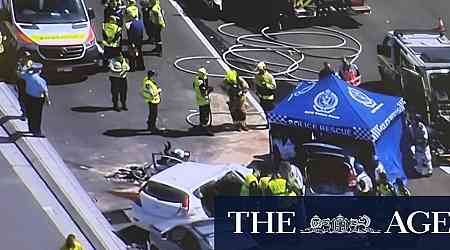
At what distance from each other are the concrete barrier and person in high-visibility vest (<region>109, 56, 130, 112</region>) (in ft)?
7.47

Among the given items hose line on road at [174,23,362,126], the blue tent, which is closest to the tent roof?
the blue tent

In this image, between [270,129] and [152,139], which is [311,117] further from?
[152,139]

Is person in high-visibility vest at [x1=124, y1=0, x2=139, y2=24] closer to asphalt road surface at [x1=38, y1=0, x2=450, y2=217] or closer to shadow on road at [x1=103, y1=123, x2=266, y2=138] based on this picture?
asphalt road surface at [x1=38, y1=0, x2=450, y2=217]

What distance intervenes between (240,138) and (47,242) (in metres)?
6.42

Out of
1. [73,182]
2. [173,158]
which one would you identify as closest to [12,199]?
[73,182]

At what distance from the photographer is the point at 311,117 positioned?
75.7ft

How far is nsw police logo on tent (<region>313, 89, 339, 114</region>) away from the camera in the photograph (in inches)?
911

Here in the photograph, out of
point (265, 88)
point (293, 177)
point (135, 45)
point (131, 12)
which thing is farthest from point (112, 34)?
point (293, 177)

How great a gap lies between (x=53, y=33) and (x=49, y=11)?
101 centimetres

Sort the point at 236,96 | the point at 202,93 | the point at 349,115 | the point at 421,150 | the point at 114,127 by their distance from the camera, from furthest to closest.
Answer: the point at 114,127 → the point at 236,96 → the point at 202,93 → the point at 421,150 → the point at 349,115

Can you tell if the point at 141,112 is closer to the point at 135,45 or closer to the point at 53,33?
the point at 135,45

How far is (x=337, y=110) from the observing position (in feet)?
75.6

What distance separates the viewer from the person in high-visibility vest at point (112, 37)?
28406 millimetres

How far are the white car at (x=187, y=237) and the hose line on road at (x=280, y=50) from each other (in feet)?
29.2
